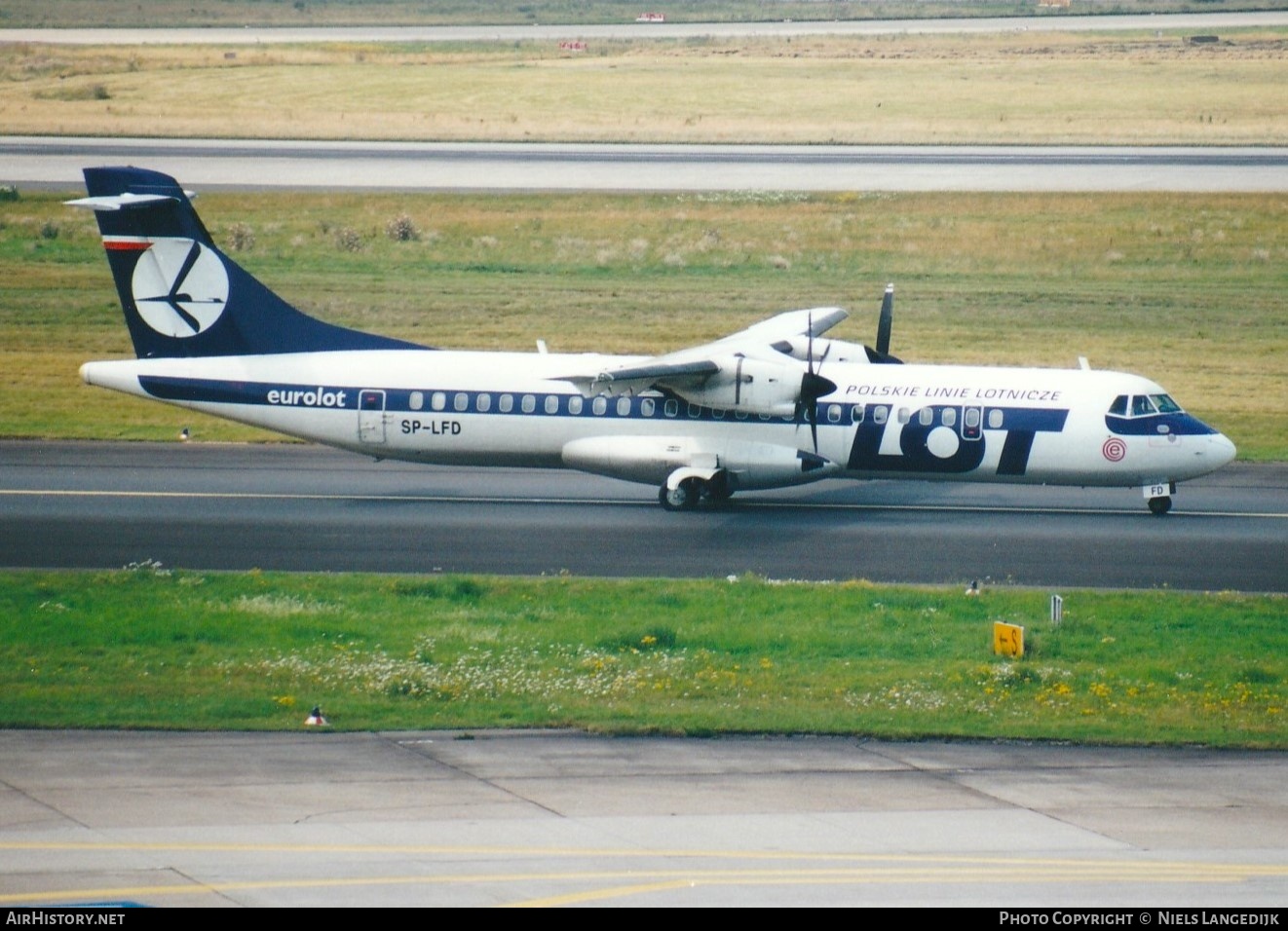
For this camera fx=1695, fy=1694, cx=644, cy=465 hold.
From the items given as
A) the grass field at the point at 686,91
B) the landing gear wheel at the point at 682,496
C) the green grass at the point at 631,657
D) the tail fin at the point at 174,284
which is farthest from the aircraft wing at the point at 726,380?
the grass field at the point at 686,91

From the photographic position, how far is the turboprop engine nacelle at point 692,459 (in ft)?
104

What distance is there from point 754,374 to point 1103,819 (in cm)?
1543

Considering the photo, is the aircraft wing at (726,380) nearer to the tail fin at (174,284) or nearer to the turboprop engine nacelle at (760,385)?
the turboprop engine nacelle at (760,385)

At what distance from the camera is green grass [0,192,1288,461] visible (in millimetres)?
47781

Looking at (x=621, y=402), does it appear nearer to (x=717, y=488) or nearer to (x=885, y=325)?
(x=717, y=488)

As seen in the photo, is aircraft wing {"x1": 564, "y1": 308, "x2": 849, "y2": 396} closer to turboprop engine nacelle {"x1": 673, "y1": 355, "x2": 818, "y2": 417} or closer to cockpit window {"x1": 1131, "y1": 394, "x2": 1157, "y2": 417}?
turboprop engine nacelle {"x1": 673, "y1": 355, "x2": 818, "y2": 417}

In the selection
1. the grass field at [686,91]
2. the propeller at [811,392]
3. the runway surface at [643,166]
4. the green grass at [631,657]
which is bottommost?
the green grass at [631,657]

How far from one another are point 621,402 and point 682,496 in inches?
85.0

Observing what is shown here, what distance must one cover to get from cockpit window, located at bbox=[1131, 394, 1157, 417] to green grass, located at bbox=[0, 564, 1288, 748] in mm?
5912

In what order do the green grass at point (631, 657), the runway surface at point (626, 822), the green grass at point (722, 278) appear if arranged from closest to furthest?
the runway surface at point (626, 822) → the green grass at point (631, 657) → the green grass at point (722, 278)

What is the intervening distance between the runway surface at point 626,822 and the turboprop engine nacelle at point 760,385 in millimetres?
12011

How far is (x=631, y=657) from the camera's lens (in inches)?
915

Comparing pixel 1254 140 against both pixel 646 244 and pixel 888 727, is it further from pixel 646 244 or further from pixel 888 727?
pixel 888 727

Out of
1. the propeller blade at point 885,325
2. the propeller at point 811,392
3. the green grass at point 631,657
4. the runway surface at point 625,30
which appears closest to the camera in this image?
the green grass at point 631,657
